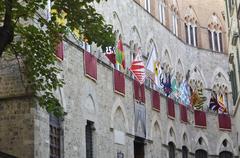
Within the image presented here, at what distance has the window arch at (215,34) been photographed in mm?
41094

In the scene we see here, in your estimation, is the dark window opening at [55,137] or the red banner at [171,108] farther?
the red banner at [171,108]

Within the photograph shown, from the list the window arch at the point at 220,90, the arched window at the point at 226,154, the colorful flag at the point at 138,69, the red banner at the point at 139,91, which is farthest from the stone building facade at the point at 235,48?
the window arch at the point at 220,90

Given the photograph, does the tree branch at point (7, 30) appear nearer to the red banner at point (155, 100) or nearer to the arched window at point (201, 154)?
the red banner at point (155, 100)

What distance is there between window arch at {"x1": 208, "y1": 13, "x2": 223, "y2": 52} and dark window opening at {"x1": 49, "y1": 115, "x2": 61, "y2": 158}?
24.1 metres

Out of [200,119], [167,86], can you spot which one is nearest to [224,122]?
[200,119]

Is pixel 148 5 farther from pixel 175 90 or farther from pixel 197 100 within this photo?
pixel 197 100

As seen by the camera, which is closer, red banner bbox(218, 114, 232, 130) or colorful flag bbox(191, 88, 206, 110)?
colorful flag bbox(191, 88, 206, 110)

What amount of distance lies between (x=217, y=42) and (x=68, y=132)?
2428 cm

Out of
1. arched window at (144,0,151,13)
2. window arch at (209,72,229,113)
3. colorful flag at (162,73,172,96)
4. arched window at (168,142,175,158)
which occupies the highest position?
arched window at (144,0,151,13)

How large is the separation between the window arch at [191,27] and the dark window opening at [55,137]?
22.5 m

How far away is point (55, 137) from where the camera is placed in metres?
18.5

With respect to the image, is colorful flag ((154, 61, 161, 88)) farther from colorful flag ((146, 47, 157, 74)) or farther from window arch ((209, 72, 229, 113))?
window arch ((209, 72, 229, 113))

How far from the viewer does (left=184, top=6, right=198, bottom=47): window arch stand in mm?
39969

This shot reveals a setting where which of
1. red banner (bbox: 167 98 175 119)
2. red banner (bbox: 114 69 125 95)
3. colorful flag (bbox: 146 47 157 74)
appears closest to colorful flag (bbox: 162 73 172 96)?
red banner (bbox: 167 98 175 119)
